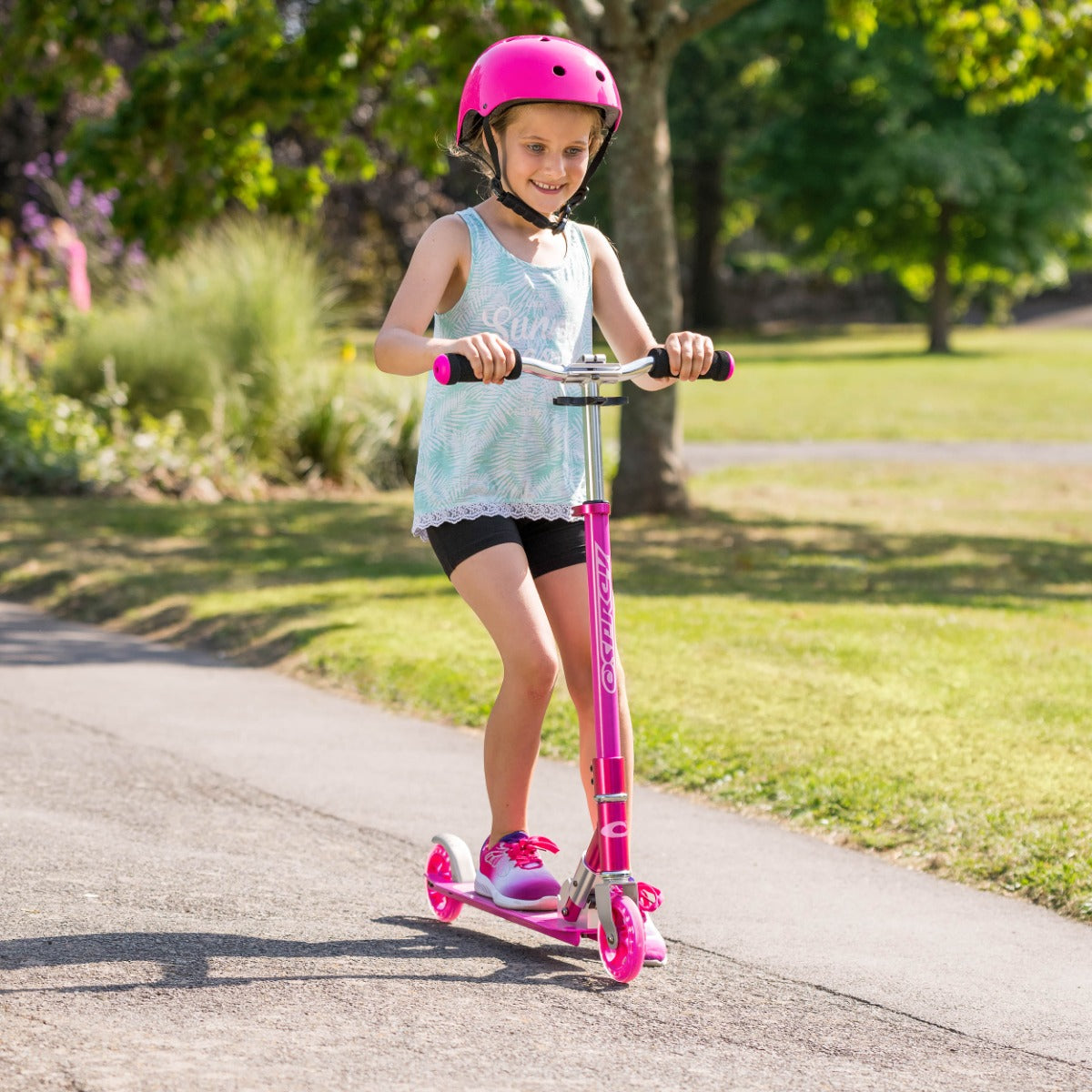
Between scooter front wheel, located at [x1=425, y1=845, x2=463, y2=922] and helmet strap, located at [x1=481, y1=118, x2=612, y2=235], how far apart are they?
1.53 meters

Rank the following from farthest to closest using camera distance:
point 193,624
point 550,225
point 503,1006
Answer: point 193,624
point 550,225
point 503,1006

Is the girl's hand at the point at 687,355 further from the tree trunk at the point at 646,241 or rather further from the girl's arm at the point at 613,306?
the tree trunk at the point at 646,241

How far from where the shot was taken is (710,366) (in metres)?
3.76

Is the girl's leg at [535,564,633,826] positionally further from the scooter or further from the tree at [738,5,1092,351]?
the tree at [738,5,1092,351]

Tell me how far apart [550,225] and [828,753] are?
2499 millimetres

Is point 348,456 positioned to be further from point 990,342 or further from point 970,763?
point 990,342

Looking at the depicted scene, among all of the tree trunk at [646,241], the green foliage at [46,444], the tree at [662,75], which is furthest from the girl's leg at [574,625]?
the green foliage at [46,444]

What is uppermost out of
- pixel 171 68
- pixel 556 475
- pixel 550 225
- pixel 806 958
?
pixel 171 68

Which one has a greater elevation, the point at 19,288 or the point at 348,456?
the point at 19,288

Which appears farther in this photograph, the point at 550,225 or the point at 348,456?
the point at 348,456

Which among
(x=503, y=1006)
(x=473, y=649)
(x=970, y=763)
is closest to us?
(x=503, y=1006)

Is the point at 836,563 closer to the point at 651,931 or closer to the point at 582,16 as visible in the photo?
the point at 582,16

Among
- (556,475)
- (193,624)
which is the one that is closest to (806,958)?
(556,475)

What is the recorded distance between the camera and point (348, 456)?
47.4 feet
